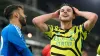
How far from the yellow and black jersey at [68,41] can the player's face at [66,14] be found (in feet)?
0.46

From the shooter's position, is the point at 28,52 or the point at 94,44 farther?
the point at 94,44

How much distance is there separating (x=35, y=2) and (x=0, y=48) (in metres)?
9.02

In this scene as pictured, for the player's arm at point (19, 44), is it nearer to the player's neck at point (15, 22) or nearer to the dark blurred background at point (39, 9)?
the player's neck at point (15, 22)

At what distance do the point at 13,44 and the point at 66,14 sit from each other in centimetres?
80

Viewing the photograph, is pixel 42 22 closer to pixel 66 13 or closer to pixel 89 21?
pixel 66 13

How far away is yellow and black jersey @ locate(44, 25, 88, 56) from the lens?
498 centimetres

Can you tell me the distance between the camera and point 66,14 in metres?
5.12

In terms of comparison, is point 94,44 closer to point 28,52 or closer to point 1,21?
point 1,21

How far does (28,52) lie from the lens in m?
4.77

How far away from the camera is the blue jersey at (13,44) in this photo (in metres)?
4.75

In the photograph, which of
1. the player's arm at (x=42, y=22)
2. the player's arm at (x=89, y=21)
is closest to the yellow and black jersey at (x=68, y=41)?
the player's arm at (x=89, y=21)

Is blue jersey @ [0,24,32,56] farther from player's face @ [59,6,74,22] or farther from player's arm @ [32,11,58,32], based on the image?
player's face @ [59,6,74,22]

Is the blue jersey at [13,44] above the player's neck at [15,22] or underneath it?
underneath

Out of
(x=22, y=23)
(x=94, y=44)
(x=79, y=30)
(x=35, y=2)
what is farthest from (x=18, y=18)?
(x=94, y=44)
